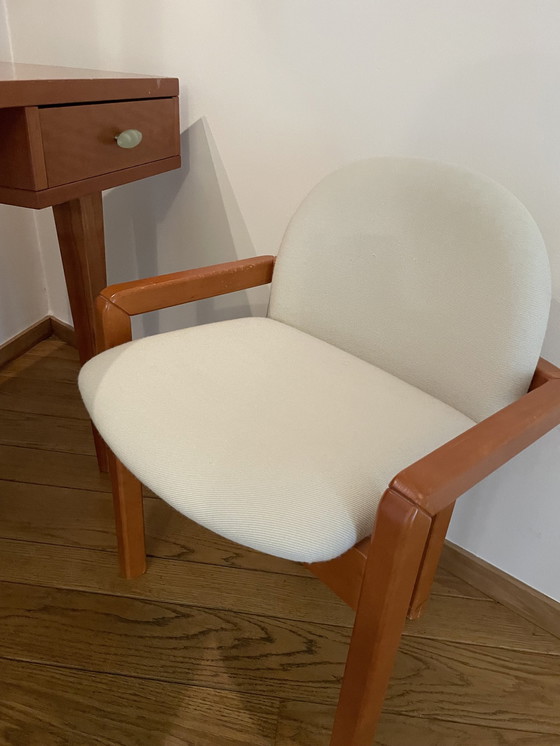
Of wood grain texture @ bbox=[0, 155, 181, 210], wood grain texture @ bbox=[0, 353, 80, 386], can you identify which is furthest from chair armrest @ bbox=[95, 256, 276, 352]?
wood grain texture @ bbox=[0, 353, 80, 386]

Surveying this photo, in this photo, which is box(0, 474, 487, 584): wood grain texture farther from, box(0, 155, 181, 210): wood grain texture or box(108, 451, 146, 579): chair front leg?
box(0, 155, 181, 210): wood grain texture

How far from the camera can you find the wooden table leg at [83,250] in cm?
112

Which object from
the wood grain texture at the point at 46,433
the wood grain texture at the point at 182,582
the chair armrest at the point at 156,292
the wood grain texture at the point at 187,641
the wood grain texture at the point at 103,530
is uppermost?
the chair armrest at the point at 156,292

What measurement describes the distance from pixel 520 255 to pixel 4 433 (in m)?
1.27

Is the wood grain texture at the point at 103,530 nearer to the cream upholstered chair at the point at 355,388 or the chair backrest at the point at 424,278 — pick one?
the cream upholstered chair at the point at 355,388

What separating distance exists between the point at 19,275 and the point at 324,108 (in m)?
1.10

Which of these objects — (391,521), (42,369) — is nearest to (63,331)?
(42,369)

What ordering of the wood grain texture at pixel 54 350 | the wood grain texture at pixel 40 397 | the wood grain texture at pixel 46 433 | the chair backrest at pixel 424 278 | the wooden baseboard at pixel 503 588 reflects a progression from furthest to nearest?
the wood grain texture at pixel 54 350 → the wood grain texture at pixel 40 397 → the wood grain texture at pixel 46 433 → the wooden baseboard at pixel 503 588 → the chair backrest at pixel 424 278

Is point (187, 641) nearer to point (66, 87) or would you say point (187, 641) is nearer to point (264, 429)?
point (264, 429)

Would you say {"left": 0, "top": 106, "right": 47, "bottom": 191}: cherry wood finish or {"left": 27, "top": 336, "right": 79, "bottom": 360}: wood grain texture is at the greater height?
{"left": 0, "top": 106, "right": 47, "bottom": 191}: cherry wood finish

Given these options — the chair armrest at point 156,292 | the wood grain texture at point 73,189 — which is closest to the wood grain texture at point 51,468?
the chair armrest at point 156,292

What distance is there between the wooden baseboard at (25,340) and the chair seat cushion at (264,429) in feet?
3.41

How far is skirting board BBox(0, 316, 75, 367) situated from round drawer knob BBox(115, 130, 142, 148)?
2.94ft

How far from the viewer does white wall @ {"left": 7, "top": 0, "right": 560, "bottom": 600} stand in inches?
34.2
